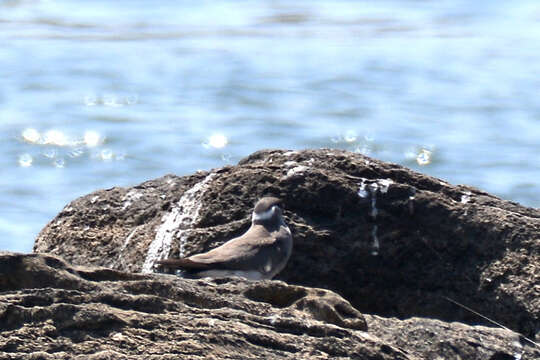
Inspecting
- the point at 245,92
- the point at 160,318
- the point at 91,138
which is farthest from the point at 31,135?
the point at 160,318

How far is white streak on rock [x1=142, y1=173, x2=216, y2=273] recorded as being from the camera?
7840 mm

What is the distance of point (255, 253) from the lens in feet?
25.3

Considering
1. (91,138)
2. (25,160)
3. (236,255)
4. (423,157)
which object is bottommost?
(236,255)

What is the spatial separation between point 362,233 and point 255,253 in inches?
28.8

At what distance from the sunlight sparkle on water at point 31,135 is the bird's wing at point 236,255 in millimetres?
14581

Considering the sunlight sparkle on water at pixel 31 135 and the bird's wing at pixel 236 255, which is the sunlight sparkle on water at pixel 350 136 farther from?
the bird's wing at pixel 236 255

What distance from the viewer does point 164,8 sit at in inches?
1160

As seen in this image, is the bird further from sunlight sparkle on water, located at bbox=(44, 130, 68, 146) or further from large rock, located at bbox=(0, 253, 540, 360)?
sunlight sparkle on water, located at bbox=(44, 130, 68, 146)

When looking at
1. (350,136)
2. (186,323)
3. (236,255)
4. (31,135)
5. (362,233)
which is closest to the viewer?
(186,323)

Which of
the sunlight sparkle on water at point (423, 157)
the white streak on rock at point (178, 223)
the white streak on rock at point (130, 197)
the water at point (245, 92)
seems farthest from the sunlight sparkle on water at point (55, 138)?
the white streak on rock at point (178, 223)

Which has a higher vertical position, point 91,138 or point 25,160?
point 91,138

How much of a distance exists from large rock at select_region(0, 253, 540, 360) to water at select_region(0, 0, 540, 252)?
10.6 m

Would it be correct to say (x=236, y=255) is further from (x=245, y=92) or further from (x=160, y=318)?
(x=245, y=92)

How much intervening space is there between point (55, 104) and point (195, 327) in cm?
2002
